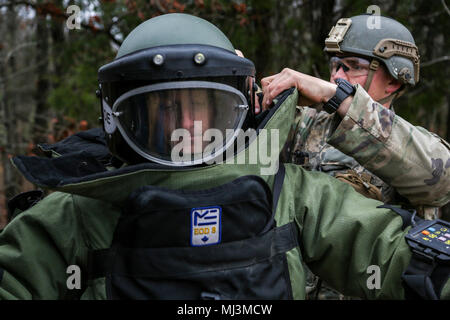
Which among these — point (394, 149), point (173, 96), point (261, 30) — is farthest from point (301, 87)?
point (261, 30)

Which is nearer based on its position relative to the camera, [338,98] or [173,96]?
[173,96]

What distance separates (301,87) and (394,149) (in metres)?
0.54

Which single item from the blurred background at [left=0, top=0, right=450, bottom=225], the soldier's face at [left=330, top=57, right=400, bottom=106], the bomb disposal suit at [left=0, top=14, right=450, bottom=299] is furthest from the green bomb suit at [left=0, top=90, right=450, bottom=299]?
the blurred background at [left=0, top=0, right=450, bottom=225]

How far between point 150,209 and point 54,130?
583 cm

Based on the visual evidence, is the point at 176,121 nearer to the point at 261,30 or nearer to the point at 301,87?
the point at 301,87

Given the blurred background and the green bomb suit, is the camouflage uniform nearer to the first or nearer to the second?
the green bomb suit

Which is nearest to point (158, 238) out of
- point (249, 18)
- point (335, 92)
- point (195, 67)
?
point (195, 67)

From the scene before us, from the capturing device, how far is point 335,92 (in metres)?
2.15

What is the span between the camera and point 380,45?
294 centimetres

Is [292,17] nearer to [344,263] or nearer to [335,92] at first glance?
[335,92]

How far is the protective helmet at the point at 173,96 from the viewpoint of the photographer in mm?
1720

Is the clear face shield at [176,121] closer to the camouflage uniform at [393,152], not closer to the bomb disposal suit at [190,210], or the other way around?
the bomb disposal suit at [190,210]

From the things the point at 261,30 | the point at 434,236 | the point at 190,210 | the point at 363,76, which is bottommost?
the point at 434,236

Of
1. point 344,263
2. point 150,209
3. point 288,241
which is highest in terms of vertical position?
point 150,209
